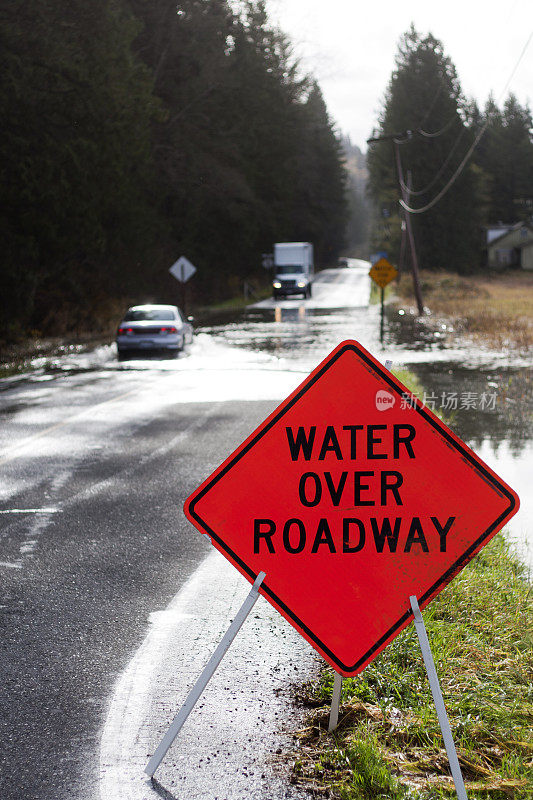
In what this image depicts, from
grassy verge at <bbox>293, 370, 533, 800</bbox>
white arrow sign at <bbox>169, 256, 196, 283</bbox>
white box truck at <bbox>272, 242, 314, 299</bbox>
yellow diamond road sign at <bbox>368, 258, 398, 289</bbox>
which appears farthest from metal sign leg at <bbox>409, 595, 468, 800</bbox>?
white box truck at <bbox>272, 242, 314, 299</bbox>

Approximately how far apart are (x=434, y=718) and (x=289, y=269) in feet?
187

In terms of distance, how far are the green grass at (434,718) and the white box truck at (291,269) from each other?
54.7m

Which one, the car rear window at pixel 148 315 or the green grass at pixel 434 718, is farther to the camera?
the car rear window at pixel 148 315

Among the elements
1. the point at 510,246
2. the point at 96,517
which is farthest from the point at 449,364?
the point at 510,246

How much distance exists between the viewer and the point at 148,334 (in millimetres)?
24281

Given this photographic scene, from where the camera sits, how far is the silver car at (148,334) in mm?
24234

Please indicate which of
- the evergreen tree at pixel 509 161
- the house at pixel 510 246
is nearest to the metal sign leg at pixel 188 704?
the house at pixel 510 246

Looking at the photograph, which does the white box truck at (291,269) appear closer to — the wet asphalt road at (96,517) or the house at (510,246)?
the wet asphalt road at (96,517)

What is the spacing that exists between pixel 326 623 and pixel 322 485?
0.58m

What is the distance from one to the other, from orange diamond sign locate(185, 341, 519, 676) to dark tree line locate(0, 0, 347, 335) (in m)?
21.4

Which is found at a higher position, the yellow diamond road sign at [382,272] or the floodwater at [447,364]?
the yellow diamond road sign at [382,272]

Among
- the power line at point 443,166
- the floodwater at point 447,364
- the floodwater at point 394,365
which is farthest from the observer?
the power line at point 443,166

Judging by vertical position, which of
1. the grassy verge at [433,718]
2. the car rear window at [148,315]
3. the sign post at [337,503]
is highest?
the sign post at [337,503]

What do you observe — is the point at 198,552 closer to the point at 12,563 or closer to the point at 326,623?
the point at 12,563
